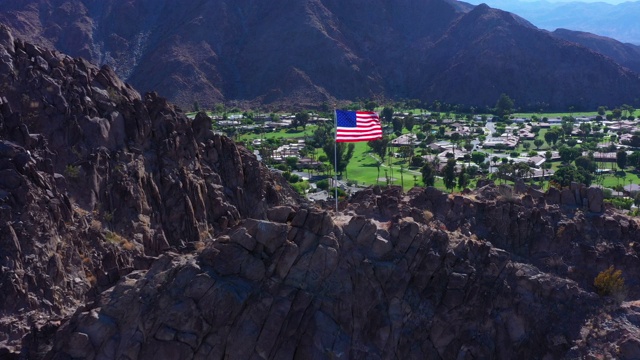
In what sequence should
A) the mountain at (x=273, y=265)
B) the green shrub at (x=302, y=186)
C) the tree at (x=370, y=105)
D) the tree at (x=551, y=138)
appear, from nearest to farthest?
the mountain at (x=273, y=265), the green shrub at (x=302, y=186), the tree at (x=551, y=138), the tree at (x=370, y=105)

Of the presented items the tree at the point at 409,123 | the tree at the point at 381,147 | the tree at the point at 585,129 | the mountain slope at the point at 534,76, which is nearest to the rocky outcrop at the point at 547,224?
the tree at the point at 381,147

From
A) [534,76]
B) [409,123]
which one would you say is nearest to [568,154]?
[409,123]

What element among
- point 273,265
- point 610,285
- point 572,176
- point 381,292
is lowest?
point 572,176

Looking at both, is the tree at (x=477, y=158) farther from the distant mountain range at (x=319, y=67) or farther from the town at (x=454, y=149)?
the distant mountain range at (x=319, y=67)

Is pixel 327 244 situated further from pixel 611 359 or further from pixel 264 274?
pixel 611 359

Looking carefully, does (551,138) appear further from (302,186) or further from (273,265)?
(273,265)
